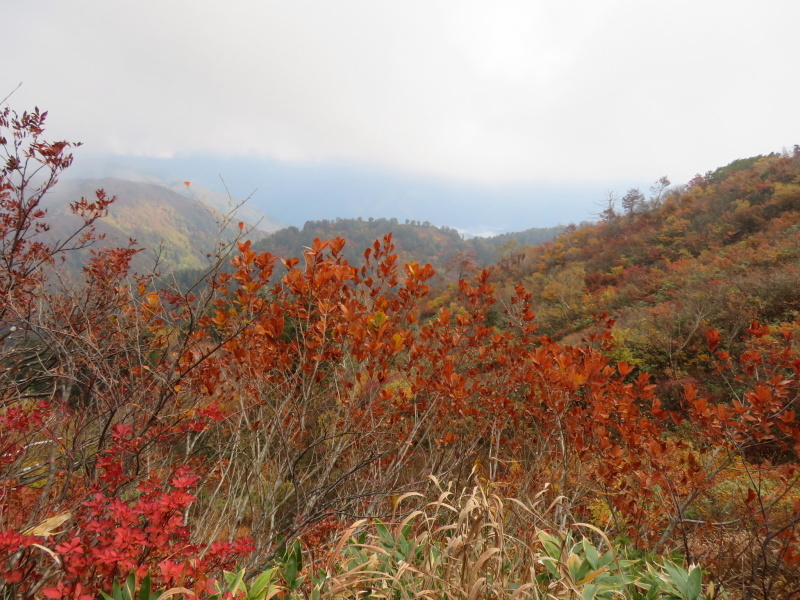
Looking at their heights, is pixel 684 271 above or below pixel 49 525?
above

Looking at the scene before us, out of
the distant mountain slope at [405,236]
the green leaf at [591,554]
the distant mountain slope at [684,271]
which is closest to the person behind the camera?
the green leaf at [591,554]

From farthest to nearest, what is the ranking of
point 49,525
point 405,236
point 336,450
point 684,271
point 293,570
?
1. point 405,236
2. point 684,271
3. point 336,450
4. point 293,570
5. point 49,525

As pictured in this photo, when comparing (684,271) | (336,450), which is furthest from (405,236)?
(336,450)

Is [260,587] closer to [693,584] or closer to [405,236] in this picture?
[693,584]

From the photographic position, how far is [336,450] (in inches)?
87.9

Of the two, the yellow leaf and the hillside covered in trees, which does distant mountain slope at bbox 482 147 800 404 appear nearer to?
the hillside covered in trees

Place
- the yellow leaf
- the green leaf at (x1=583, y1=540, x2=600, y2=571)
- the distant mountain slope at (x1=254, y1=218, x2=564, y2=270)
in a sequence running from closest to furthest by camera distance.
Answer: the yellow leaf, the green leaf at (x1=583, y1=540, x2=600, y2=571), the distant mountain slope at (x1=254, y1=218, x2=564, y2=270)

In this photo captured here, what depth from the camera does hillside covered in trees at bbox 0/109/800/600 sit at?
1299mm

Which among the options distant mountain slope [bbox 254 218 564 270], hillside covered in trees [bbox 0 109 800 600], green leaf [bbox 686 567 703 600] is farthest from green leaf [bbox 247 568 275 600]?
distant mountain slope [bbox 254 218 564 270]

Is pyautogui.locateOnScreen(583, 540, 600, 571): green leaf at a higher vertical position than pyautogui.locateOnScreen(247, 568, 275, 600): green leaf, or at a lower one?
higher

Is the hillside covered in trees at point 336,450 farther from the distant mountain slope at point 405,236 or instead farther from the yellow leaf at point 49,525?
the distant mountain slope at point 405,236

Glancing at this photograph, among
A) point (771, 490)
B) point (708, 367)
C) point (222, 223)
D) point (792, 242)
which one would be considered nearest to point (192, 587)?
point (222, 223)

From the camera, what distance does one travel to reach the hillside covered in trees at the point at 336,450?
51.1 inches

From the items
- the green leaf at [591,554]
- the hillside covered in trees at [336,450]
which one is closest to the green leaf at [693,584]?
the hillside covered in trees at [336,450]
